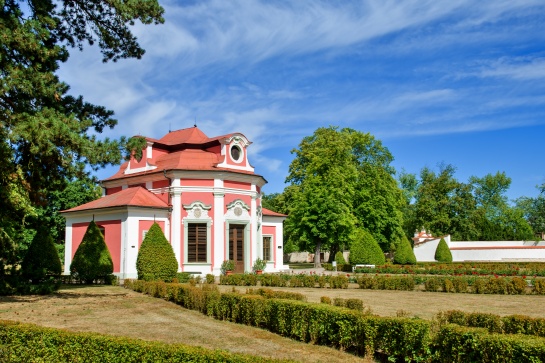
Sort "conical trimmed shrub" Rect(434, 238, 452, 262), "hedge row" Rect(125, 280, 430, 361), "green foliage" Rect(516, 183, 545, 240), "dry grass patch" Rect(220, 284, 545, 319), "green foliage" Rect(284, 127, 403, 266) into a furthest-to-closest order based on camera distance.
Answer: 1. "green foliage" Rect(516, 183, 545, 240)
2. "conical trimmed shrub" Rect(434, 238, 452, 262)
3. "green foliage" Rect(284, 127, 403, 266)
4. "dry grass patch" Rect(220, 284, 545, 319)
5. "hedge row" Rect(125, 280, 430, 361)

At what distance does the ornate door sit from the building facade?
6 cm

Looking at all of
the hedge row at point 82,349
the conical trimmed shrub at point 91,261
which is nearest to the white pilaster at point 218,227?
the conical trimmed shrub at point 91,261

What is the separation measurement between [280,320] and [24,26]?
37.8ft

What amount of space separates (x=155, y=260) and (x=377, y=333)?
1614 centimetres

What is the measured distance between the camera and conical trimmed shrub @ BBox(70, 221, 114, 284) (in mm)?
25141

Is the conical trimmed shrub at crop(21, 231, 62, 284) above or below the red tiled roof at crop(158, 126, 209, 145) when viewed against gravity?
below

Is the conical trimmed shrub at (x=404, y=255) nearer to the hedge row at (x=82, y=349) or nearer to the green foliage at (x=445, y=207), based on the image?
the green foliage at (x=445, y=207)

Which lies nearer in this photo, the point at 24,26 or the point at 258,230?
the point at 24,26

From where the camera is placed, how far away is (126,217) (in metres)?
28.1

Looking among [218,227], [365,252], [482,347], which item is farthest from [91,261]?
[482,347]

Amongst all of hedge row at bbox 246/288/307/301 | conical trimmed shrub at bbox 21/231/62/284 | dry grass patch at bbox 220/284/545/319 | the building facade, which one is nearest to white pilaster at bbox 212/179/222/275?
the building facade

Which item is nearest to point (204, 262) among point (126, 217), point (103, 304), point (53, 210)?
point (126, 217)

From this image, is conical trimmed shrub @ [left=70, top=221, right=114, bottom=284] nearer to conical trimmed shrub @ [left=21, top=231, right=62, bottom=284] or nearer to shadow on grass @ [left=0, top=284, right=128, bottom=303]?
conical trimmed shrub @ [left=21, top=231, right=62, bottom=284]

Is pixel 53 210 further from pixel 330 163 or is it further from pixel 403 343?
pixel 403 343
